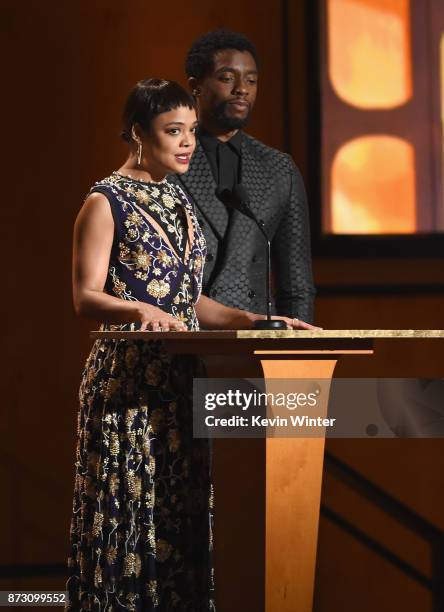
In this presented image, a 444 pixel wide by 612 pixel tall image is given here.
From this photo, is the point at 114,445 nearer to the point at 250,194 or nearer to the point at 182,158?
the point at 182,158

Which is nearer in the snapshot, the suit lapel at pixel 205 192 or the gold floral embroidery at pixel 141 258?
the gold floral embroidery at pixel 141 258

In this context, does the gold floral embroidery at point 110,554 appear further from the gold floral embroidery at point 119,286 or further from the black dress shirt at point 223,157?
the black dress shirt at point 223,157

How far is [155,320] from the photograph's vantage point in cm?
175

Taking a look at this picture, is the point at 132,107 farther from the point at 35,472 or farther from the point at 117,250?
the point at 35,472

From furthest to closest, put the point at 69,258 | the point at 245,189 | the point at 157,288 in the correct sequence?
1. the point at 69,258
2. the point at 245,189
3. the point at 157,288

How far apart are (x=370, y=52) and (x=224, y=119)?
105 cm

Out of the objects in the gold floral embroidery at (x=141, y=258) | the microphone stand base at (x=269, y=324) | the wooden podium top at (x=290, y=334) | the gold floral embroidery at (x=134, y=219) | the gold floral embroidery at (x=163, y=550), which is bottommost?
the gold floral embroidery at (x=163, y=550)

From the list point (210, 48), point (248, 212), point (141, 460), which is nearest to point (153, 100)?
point (248, 212)

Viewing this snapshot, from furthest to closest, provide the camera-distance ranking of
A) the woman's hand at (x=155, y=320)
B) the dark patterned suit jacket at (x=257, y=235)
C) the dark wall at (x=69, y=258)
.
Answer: the dark wall at (x=69, y=258) → the dark patterned suit jacket at (x=257, y=235) → the woman's hand at (x=155, y=320)

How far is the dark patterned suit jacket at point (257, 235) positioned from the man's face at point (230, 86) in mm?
109

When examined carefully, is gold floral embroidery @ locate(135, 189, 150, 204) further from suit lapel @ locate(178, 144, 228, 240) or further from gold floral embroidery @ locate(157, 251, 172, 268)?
suit lapel @ locate(178, 144, 228, 240)

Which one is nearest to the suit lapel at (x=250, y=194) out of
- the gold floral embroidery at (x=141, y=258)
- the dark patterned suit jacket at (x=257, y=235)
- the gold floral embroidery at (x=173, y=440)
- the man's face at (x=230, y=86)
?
the dark patterned suit jacket at (x=257, y=235)

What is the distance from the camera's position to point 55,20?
334 centimetres

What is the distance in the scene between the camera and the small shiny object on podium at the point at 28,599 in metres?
3.17
